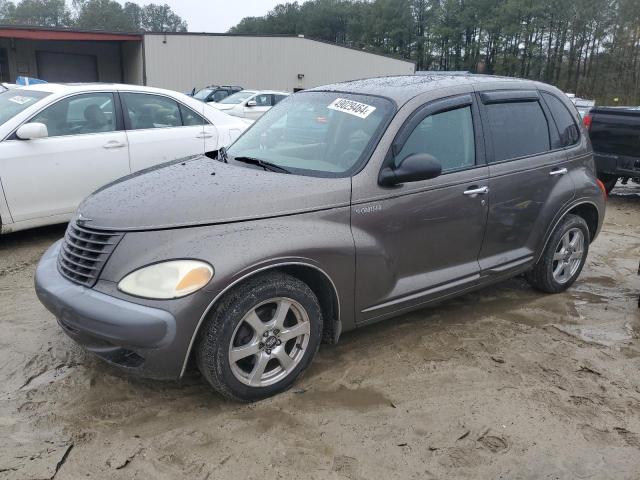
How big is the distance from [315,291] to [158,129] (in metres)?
3.78

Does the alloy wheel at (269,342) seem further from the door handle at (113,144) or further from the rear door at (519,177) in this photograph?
the door handle at (113,144)

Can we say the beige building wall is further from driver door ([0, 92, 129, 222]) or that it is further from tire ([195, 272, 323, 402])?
tire ([195, 272, 323, 402])

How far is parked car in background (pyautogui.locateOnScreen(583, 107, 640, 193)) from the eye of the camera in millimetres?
8906

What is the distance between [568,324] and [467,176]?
1.45 meters

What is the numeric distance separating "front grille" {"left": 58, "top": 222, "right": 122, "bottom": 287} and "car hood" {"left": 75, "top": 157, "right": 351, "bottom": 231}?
0.16 feet

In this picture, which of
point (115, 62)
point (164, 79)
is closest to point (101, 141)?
point (164, 79)

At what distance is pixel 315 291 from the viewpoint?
11.1ft

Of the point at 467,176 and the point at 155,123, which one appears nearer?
the point at 467,176

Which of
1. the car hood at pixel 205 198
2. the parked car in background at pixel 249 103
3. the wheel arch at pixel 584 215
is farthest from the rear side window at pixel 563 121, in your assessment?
the parked car in background at pixel 249 103

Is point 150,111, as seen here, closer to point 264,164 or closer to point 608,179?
point 264,164

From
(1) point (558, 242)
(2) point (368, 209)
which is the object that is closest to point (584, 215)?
(1) point (558, 242)

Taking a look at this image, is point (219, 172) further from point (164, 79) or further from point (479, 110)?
point (164, 79)

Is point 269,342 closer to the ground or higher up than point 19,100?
closer to the ground

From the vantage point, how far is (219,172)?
11.7 ft
